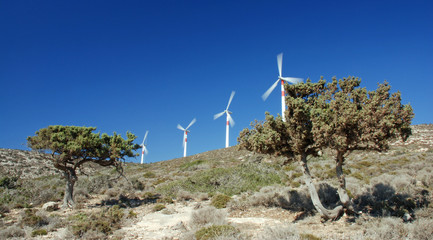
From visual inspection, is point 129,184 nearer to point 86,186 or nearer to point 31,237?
point 86,186

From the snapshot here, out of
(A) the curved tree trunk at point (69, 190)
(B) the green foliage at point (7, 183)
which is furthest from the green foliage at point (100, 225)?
(B) the green foliage at point (7, 183)

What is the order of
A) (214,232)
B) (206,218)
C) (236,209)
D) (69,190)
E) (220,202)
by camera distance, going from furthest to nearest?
(69,190)
(220,202)
(236,209)
(206,218)
(214,232)

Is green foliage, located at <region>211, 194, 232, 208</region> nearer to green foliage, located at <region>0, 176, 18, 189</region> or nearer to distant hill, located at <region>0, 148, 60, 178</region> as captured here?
green foliage, located at <region>0, 176, 18, 189</region>

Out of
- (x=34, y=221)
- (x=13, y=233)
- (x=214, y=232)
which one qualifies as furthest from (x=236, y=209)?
(x=13, y=233)

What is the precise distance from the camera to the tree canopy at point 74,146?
60.6 feet

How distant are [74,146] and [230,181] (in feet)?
45.2

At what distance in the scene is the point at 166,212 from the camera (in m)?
16.3

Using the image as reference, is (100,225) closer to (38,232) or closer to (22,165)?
(38,232)

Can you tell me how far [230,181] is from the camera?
960 inches

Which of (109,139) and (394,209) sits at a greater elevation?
(109,139)

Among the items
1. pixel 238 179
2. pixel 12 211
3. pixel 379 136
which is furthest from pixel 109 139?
pixel 379 136

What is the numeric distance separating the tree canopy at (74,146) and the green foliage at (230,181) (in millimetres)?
6470

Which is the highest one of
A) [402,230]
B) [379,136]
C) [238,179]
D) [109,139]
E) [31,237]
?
[109,139]

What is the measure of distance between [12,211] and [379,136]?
2282 cm
